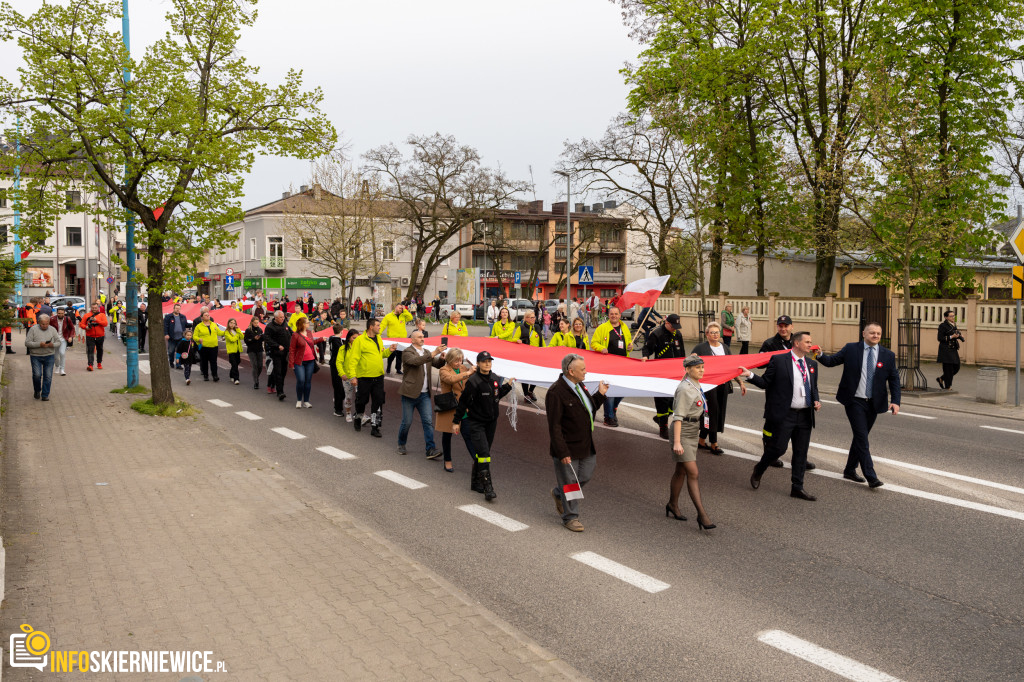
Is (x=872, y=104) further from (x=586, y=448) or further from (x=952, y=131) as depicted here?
(x=586, y=448)

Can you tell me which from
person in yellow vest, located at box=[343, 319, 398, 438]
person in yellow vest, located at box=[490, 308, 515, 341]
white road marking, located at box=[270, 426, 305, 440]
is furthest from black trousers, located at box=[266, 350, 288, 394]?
person in yellow vest, located at box=[343, 319, 398, 438]

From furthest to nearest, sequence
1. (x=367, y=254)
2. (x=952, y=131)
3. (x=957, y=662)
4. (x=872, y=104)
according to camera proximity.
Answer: (x=367, y=254) < (x=952, y=131) < (x=872, y=104) < (x=957, y=662)

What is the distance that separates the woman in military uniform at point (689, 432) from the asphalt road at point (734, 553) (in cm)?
37

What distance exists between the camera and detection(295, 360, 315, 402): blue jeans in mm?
16406

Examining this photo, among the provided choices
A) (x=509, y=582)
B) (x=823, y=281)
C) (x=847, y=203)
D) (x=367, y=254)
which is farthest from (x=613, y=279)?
(x=509, y=582)

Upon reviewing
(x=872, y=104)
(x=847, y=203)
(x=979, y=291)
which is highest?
(x=872, y=104)

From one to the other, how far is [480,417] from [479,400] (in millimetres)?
193

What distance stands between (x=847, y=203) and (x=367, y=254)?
34.9 meters

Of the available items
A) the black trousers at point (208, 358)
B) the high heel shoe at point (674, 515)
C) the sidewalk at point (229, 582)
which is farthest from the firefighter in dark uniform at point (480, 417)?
the black trousers at point (208, 358)

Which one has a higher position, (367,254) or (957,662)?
(367,254)

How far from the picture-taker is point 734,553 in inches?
292

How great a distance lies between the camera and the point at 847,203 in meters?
22.2

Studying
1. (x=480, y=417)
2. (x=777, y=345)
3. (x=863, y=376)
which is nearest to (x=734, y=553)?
(x=480, y=417)

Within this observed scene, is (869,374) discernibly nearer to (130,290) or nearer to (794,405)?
(794,405)
